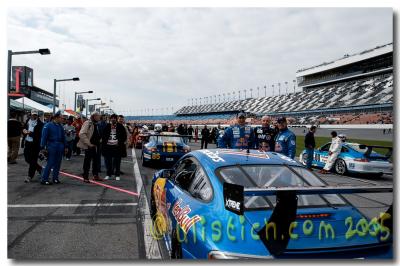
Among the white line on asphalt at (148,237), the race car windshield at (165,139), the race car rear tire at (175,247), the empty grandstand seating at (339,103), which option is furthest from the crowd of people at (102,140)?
the empty grandstand seating at (339,103)

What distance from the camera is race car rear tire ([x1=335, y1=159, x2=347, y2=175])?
35.1ft

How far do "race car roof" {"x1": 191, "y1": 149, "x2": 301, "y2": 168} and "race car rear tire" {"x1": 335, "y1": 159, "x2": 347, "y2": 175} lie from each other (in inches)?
304

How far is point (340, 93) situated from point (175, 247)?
205ft

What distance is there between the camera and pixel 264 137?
24.7 feet

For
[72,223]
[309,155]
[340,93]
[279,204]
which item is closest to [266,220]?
[279,204]

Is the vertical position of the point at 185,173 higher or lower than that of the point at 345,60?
lower

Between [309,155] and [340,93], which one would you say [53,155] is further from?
[340,93]

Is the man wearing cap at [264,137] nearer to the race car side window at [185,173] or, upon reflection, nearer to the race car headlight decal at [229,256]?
the race car side window at [185,173]

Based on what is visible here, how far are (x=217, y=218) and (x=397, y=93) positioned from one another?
289 centimetres

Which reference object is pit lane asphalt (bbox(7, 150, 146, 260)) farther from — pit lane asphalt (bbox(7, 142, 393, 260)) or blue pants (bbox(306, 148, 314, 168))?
blue pants (bbox(306, 148, 314, 168))

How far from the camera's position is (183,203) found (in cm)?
318

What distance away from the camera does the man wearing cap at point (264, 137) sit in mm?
7469

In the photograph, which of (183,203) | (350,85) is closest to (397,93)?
(183,203)

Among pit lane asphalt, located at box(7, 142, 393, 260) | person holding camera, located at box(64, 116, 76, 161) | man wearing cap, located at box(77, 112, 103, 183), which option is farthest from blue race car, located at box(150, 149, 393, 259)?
person holding camera, located at box(64, 116, 76, 161)
